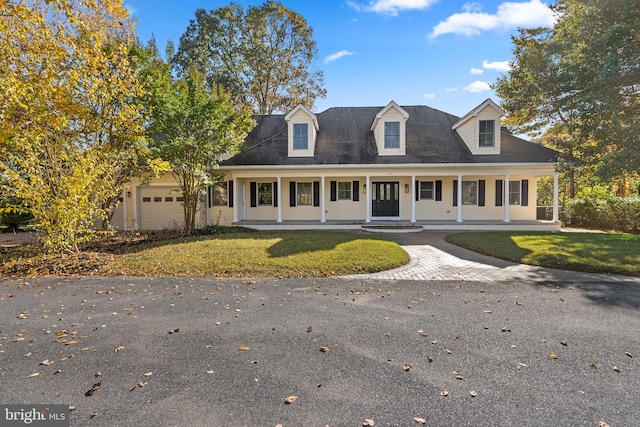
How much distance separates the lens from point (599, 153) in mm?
12914

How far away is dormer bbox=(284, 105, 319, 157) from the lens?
15516mm

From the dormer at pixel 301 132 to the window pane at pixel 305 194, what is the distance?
60.2 inches

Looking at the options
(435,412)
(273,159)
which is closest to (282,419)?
(435,412)

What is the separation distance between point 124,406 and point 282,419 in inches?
51.4

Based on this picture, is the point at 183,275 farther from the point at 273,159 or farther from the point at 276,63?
the point at 276,63

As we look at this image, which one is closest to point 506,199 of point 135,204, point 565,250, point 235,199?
point 565,250

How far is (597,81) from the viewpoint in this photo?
11516 mm

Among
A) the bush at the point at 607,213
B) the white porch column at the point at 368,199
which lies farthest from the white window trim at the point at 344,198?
the bush at the point at 607,213

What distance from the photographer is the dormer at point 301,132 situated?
15.5m

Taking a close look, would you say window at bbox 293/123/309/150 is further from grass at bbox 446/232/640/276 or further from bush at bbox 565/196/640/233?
bush at bbox 565/196/640/233

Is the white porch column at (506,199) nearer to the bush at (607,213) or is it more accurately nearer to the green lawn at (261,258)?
the bush at (607,213)

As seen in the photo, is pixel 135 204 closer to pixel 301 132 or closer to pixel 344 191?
pixel 301 132

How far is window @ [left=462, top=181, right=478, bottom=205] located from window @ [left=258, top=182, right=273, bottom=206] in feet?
31.8

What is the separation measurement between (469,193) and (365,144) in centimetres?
572
